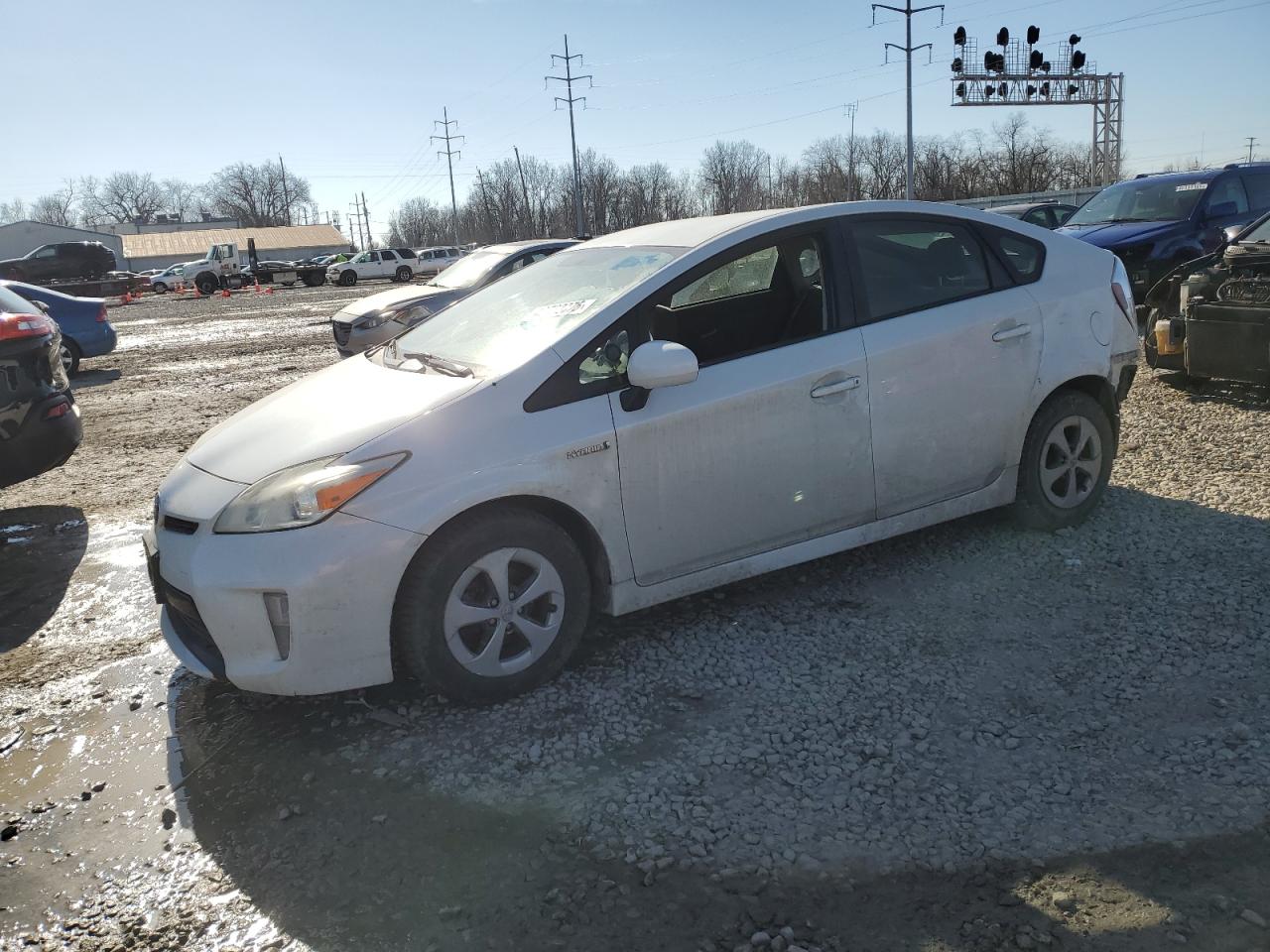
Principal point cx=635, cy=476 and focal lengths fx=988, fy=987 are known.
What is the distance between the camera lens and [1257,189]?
12.0m

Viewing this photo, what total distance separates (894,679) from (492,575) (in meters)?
1.51

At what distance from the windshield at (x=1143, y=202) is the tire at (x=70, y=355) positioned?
1379 centimetres

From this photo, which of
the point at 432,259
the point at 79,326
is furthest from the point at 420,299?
the point at 432,259

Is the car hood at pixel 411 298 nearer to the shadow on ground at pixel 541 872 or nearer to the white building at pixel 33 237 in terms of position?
the shadow on ground at pixel 541 872

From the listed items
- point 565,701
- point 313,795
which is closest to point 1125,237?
point 565,701

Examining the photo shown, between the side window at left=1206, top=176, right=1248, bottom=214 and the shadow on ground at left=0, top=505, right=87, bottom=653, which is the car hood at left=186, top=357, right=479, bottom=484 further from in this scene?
the side window at left=1206, top=176, right=1248, bottom=214

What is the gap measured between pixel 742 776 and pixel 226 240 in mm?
102937

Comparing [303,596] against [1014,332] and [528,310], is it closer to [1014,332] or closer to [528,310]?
[528,310]

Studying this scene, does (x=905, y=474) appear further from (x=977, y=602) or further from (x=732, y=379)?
(x=732, y=379)

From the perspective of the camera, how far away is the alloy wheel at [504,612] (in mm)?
3439

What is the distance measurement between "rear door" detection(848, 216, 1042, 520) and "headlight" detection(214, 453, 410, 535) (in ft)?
6.85

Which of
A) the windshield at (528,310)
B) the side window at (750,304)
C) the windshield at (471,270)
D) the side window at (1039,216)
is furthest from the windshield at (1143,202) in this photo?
the windshield at (528,310)

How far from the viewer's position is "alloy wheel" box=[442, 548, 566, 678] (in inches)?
135

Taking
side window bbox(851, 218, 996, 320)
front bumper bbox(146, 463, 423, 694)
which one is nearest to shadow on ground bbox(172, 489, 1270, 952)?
front bumper bbox(146, 463, 423, 694)
